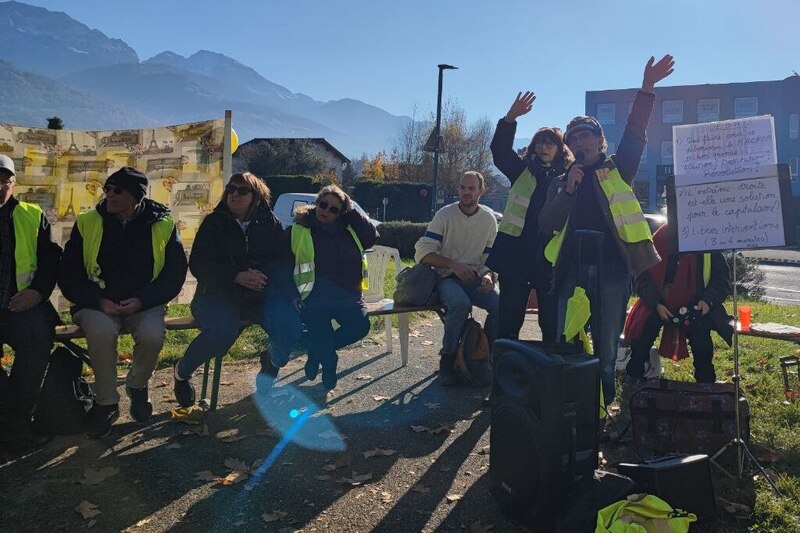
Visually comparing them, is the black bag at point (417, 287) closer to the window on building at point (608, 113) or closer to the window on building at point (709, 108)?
the window on building at point (608, 113)

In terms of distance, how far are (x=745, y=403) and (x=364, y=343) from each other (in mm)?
3831

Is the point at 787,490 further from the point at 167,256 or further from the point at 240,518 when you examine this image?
the point at 167,256

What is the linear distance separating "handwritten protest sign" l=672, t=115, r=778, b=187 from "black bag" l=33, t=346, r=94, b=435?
3.90 metres

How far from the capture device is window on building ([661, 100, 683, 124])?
46.2 metres

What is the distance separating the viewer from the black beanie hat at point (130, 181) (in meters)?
3.95

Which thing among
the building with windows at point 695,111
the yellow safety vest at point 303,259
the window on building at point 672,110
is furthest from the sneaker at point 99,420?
the window on building at point 672,110

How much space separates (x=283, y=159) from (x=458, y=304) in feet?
112

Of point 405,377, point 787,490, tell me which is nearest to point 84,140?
point 405,377

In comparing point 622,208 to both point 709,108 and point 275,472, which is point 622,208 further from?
point 709,108

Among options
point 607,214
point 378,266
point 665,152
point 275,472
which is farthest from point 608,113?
point 275,472

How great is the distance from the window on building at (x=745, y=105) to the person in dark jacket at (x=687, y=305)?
47.1 meters

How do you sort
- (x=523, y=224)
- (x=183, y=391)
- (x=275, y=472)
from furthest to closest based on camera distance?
1. (x=523, y=224)
2. (x=183, y=391)
3. (x=275, y=472)

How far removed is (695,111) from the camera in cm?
4594

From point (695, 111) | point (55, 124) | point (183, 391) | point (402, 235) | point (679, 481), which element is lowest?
point (679, 481)
